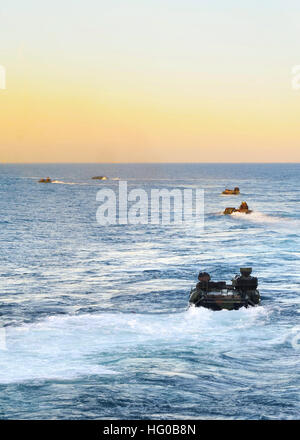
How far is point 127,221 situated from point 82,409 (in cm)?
8150

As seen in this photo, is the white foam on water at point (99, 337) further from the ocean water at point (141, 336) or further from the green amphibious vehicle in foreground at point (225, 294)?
the green amphibious vehicle in foreground at point (225, 294)

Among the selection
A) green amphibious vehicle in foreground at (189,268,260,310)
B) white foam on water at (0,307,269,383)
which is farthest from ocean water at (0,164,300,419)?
green amphibious vehicle in foreground at (189,268,260,310)

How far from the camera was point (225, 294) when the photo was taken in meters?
42.6

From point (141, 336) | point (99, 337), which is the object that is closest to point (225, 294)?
point (141, 336)

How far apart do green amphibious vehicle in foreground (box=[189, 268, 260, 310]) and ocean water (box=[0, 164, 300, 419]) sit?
2.38ft

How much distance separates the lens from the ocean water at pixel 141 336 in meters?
26.8

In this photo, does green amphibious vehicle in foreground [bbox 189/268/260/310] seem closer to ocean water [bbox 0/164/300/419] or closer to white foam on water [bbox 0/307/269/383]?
white foam on water [bbox 0/307/269/383]

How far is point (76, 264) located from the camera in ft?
201

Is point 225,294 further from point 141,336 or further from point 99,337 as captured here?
point 99,337

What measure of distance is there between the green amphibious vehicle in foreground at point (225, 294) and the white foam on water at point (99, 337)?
53 centimetres

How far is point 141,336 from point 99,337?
247cm

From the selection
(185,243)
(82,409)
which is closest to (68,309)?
(82,409)

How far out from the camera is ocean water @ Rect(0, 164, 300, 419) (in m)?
26.8
